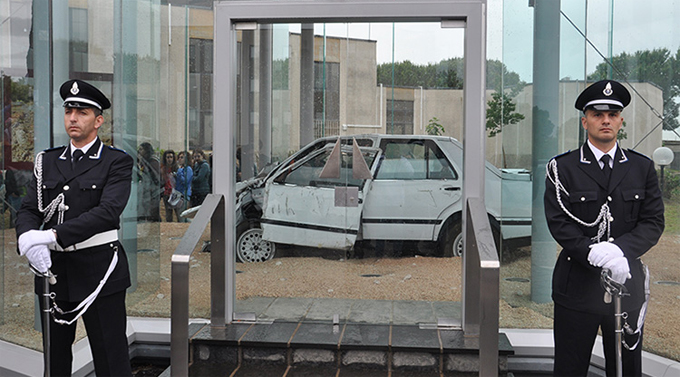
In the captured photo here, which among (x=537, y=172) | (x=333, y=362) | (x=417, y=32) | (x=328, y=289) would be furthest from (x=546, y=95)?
(x=333, y=362)

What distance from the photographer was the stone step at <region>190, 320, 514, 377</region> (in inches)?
143

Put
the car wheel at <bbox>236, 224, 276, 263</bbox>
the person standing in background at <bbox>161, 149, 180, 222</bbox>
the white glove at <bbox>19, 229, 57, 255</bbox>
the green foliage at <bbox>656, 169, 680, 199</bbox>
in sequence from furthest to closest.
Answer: the person standing in background at <bbox>161, 149, 180, 222</bbox>, the car wheel at <bbox>236, 224, 276, 263</bbox>, the green foliage at <bbox>656, 169, 680, 199</bbox>, the white glove at <bbox>19, 229, 57, 255</bbox>

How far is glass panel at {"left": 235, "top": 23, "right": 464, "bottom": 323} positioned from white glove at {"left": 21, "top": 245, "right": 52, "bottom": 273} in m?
1.55

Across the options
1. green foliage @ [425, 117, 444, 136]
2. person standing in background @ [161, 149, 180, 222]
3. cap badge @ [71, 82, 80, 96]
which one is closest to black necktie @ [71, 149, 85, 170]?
cap badge @ [71, 82, 80, 96]

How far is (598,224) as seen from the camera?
2.83 meters

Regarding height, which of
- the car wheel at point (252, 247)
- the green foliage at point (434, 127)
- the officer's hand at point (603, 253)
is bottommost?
the car wheel at point (252, 247)

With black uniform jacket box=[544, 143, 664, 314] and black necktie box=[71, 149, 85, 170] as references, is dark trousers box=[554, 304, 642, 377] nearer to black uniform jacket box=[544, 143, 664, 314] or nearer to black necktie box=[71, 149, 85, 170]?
black uniform jacket box=[544, 143, 664, 314]

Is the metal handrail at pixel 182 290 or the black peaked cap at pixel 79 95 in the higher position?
the black peaked cap at pixel 79 95

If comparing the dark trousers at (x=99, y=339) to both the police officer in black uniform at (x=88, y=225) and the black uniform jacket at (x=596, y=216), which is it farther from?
the black uniform jacket at (x=596, y=216)

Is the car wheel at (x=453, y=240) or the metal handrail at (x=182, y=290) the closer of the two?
the metal handrail at (x=182, y=290)

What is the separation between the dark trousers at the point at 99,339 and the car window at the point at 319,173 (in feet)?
4.98

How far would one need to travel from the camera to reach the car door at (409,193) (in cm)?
413

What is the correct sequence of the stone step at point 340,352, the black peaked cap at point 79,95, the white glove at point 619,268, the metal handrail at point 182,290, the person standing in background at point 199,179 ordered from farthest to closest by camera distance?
the person standing in background at point 199,179
the stone step at point 340,352
the metal handrail at point 182,290
the black peaked cap at point 79,95
the white glove at point 619,268

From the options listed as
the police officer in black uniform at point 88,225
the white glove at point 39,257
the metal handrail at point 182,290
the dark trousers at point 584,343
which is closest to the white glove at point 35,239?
the white glove at point 39,257
